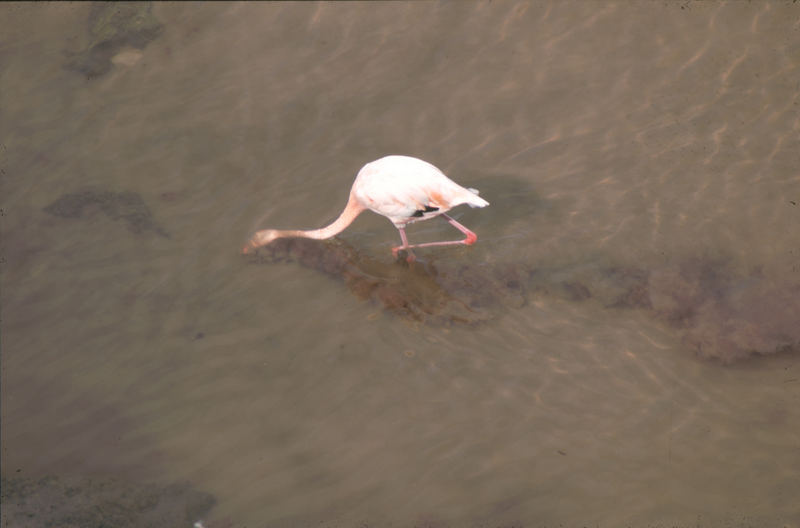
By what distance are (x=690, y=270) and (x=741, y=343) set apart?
0.86 metres

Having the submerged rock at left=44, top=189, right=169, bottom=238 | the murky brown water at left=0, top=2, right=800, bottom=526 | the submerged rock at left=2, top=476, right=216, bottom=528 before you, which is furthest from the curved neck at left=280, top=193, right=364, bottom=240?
the submerged rock at left=2, top=476, right=216, bottom=528

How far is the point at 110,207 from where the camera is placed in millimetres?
7633

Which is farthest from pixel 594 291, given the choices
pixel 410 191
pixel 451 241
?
pixel 410 191

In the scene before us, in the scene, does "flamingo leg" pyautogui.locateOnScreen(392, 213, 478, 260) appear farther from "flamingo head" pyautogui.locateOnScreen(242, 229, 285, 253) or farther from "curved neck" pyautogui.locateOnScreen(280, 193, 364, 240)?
"flamingo head" pyautogui.locateOnScreen(242, 229, 285, 253)

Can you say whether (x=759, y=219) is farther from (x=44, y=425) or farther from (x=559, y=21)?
(x=44, y=425)

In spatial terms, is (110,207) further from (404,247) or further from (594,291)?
(594,291)

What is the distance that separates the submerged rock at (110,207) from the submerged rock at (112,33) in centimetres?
203

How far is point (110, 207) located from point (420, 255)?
3.38 metres

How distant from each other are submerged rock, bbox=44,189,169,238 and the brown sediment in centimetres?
140

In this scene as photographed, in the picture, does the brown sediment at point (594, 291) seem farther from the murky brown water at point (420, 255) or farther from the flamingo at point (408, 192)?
the flamingo at point (408, 192)

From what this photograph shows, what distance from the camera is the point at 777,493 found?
5.07 metres

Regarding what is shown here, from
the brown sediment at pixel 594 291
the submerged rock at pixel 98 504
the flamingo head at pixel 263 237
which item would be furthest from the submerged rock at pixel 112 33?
the submerged rock at pixel 98 504

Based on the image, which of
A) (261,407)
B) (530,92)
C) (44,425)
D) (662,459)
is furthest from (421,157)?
(44,425)

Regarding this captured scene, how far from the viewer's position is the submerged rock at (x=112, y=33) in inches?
355
